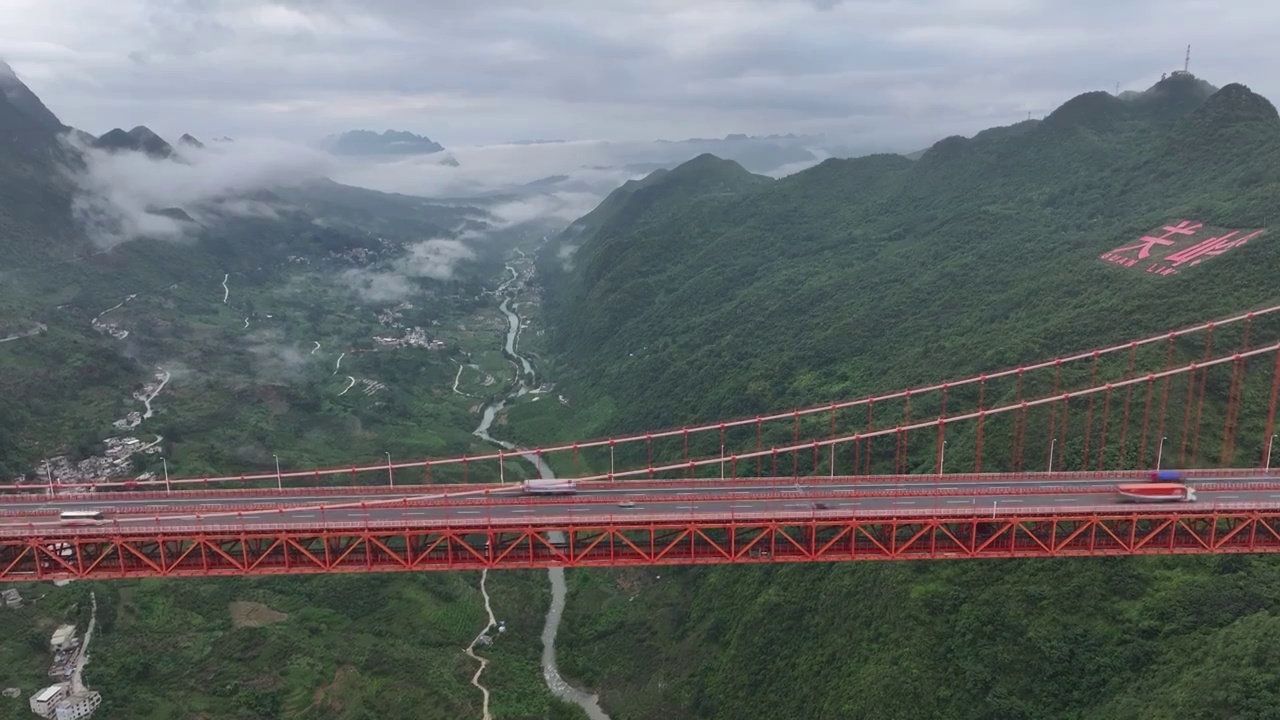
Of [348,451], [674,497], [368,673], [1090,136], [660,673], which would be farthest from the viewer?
[1090,136]

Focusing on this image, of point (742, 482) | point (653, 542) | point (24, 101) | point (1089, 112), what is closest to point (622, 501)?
point (653, 542)

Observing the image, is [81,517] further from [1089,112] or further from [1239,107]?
[1089,112]

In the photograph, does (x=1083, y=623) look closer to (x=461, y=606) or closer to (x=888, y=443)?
(x=888, y=443)

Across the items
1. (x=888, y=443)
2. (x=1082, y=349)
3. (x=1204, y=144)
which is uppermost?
(x=1204, y=144)

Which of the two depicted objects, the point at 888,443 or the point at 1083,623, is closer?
the point at 1083,623

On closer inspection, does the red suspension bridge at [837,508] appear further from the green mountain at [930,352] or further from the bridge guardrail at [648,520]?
the green mountain at [930,352]

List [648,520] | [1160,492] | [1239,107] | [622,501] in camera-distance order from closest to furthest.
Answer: [648,520]
[1160,492]
[622,501]
[1239,107]

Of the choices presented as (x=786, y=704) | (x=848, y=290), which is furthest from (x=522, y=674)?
(x=848, y=290)

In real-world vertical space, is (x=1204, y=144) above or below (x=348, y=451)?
above
